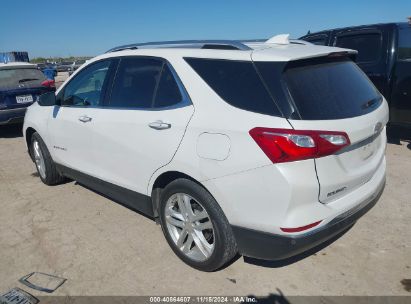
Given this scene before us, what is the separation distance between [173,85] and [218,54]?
459 mm

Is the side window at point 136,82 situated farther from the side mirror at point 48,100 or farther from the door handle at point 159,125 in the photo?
the side mirror at point 48,100

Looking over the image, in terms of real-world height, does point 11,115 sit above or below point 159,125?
below

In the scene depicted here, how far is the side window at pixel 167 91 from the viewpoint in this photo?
2.95 metres

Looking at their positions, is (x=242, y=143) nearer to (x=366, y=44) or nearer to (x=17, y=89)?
(x=366, y=44)

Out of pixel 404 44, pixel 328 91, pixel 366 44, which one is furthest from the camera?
pixel 366 44

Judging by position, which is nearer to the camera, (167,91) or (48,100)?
(167,91)

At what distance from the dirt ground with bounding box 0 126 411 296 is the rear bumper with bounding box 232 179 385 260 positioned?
43cm

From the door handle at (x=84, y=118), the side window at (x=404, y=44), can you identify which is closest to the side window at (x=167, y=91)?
the door handle at (x=84, y=118)

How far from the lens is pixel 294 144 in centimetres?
228

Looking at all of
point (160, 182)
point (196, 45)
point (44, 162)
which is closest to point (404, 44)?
point (196, 45)

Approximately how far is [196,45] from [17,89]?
245 inches

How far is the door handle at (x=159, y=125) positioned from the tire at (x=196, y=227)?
0.43 metres

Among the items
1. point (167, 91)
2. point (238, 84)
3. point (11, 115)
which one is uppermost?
point (238, 84)

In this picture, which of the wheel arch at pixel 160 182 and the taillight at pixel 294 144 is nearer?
the taillight at pixel 294 144
